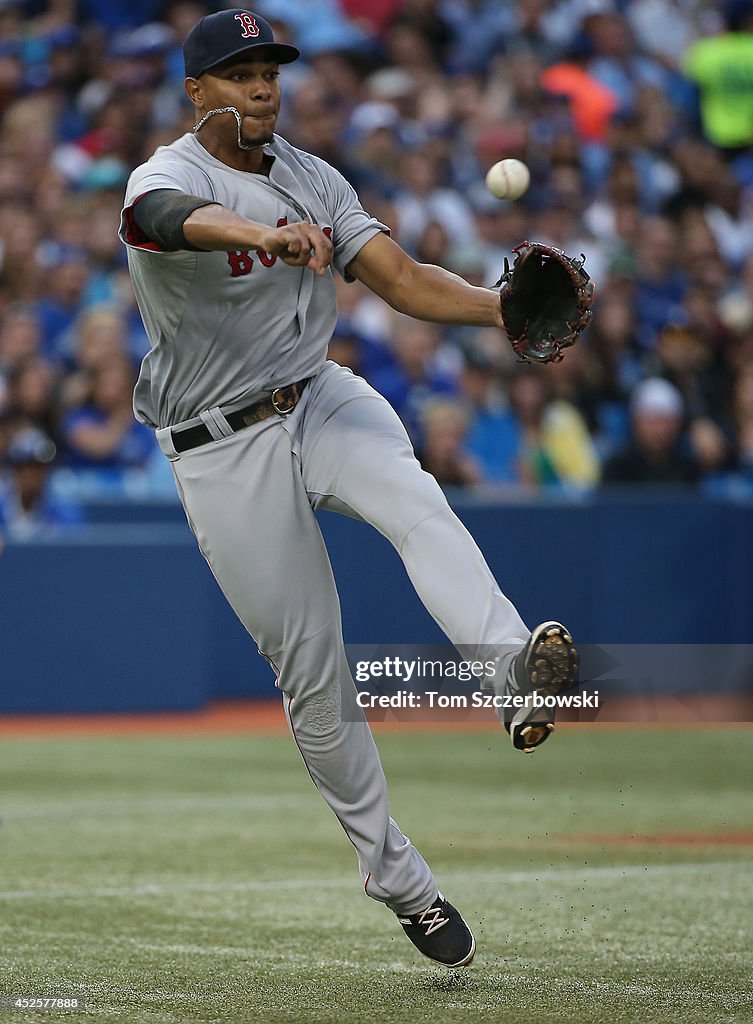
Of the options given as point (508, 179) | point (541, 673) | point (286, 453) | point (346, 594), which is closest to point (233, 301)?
point (286, 453)

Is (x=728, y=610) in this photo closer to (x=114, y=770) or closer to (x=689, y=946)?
(x=114, y=770)

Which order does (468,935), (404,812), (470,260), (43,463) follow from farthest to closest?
1. (470,260)
2. (43,463)
3. (404,812)
4. (468,935)

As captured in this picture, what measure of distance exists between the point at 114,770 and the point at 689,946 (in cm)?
476

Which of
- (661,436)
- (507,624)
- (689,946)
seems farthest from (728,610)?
(507,624)

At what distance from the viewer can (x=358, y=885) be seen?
20.6ft

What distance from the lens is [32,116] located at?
13.5 metres

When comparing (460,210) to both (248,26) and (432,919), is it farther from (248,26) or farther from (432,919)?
(432,919)

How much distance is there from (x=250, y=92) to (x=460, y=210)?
378 inches

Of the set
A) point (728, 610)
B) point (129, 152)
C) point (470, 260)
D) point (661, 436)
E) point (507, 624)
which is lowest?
point (728, 610)

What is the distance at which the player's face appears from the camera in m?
4.57

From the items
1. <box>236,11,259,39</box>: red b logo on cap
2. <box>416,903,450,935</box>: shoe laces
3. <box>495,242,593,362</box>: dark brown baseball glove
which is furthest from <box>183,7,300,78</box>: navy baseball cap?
<box>416,903,450,935</box>: shoe laces

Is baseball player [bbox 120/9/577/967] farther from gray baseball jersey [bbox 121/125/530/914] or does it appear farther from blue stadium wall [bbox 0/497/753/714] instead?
blue stadium wall [bbox 0/497/753/714]

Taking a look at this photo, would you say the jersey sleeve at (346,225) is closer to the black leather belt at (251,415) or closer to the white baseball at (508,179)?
the black leather belt at (251,415)

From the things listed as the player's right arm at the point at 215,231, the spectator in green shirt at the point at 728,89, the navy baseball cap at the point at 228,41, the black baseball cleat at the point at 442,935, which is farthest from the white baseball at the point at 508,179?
the spectator in green shirt at the point at 728,89
